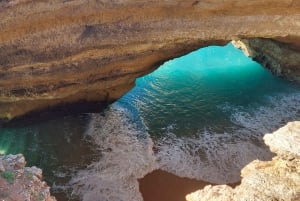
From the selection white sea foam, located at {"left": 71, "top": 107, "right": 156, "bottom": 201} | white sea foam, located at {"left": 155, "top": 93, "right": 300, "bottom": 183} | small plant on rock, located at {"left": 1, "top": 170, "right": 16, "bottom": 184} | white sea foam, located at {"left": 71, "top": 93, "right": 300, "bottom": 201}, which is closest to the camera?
small plant on rock, located at {"left": 1, "top": 170, "right": 16, "bottom": 184}

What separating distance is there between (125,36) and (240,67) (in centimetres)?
903

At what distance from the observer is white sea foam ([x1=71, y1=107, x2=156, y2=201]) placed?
8.88 m

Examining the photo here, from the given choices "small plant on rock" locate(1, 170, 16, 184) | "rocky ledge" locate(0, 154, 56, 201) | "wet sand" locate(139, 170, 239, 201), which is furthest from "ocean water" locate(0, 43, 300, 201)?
"small plant on rock" locate(1, 170, 16, 184)

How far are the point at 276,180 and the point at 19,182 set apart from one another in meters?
3.69

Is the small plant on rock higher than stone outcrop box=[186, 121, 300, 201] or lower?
lower

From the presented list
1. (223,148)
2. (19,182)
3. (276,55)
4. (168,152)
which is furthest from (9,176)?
(276,55)

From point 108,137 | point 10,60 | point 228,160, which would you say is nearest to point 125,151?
point 108,137

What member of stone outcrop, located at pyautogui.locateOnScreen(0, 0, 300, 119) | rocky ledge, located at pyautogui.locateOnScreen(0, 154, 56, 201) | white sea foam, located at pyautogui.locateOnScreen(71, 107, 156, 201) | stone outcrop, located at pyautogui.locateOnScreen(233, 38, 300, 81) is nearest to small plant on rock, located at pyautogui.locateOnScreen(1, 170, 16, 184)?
rocky ledge, located at pyautogui.locateOnScreen(0, 154, 56, 201)

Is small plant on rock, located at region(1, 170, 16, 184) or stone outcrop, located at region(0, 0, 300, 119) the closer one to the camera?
small plant on rock, located at region(1, 170, 16, 184)

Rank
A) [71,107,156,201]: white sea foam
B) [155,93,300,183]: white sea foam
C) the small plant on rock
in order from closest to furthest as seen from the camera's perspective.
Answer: the small plant on rock
[71,107,156,201]: white sea foam
[155,93,300,183]: white sea foam

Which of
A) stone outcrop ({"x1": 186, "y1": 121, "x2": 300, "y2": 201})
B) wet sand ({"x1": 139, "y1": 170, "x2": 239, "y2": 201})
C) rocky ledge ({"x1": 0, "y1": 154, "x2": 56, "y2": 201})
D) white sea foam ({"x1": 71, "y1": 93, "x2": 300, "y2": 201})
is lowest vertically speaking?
wet sand ({"x1": 139, "y1": 170, "x2": 239, "y2": 201})

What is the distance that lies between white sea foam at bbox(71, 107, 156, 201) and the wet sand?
0.19 m

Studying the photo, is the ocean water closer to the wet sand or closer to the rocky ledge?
the wet sand

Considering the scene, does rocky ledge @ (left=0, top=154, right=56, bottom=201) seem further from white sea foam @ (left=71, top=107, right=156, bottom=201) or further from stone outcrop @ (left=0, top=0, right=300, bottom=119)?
stone outcrop @ (left=0, top=0, right=300, bottom=119)
